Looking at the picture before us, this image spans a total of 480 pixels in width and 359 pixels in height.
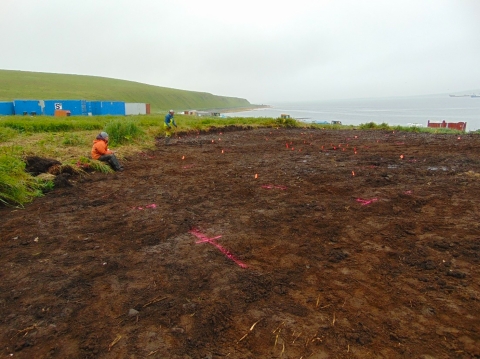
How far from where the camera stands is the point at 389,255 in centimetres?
324

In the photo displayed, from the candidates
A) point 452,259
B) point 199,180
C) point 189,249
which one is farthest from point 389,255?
point 199,180

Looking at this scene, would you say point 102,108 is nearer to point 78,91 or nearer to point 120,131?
point 120,131

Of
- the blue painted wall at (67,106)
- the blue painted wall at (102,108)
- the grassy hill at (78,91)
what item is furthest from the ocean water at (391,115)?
the blue painted wall at (67,106)

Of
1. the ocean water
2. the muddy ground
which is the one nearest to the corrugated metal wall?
the muddy ground

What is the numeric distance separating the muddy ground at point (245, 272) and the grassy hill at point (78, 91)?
46.2 meters

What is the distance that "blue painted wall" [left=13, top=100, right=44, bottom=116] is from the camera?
24203 mm

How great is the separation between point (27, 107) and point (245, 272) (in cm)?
2818

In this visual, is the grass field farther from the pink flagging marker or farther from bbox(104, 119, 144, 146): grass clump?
the pink flagging marker

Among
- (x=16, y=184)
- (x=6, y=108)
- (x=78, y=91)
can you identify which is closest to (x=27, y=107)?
(x=6, y=108)

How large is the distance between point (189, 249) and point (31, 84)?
6959 centimetres

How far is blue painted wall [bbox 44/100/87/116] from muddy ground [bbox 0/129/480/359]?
83.5 ft

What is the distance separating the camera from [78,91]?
60.1 metres

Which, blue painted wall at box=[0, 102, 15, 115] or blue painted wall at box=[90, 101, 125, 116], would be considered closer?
blue painted wall at box=[0, 102, 15, 115]

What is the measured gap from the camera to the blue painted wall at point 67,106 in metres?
26.8
